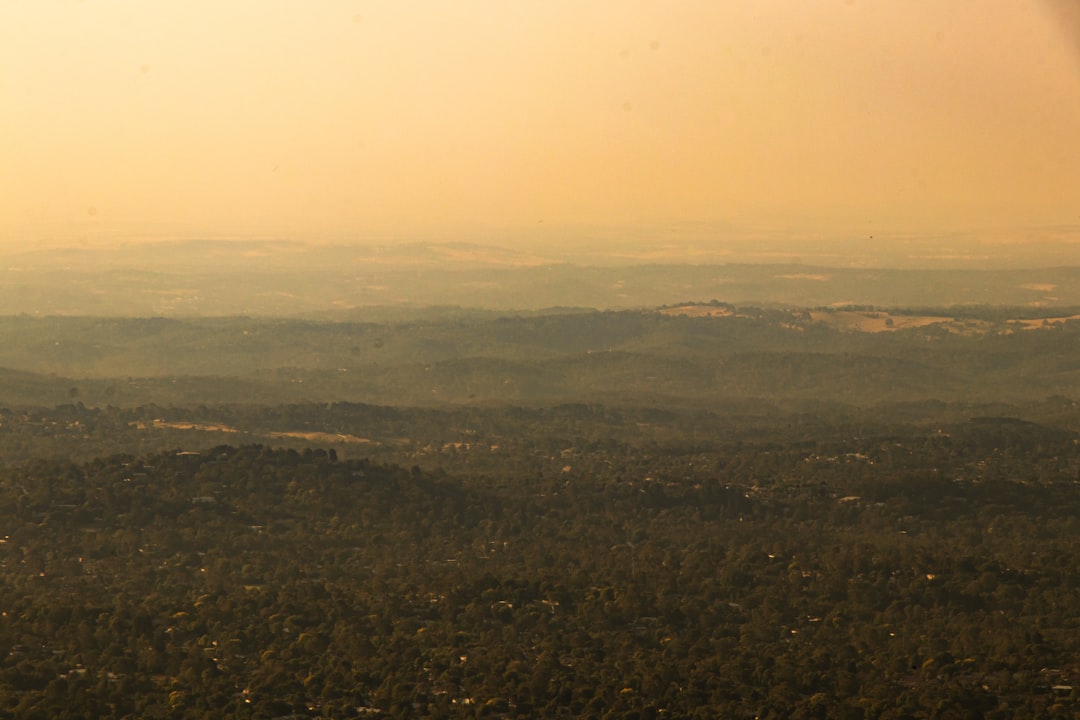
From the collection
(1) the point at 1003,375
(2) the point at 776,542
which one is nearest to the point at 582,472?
(2) the point at 776,542

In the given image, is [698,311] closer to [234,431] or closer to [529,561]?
[234,431]

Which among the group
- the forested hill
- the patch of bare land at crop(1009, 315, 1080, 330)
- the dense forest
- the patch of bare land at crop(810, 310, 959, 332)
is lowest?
the forested hill

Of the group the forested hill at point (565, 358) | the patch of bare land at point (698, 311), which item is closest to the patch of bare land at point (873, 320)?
the forested hill at point (565, 358)

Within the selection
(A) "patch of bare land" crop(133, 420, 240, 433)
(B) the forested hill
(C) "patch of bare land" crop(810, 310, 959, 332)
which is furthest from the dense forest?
(C) "patch of bare land" crop(810, 310, 959, 332)

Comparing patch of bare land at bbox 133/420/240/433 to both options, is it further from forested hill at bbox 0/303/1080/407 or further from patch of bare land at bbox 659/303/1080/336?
patch of bare land at bbox 659/303/1080/336

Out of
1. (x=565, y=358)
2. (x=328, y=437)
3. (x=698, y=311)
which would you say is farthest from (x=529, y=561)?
(x=698, y=311)

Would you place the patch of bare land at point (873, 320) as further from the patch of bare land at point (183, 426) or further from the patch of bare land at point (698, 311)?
the patch of bare land at point (183, 426)
